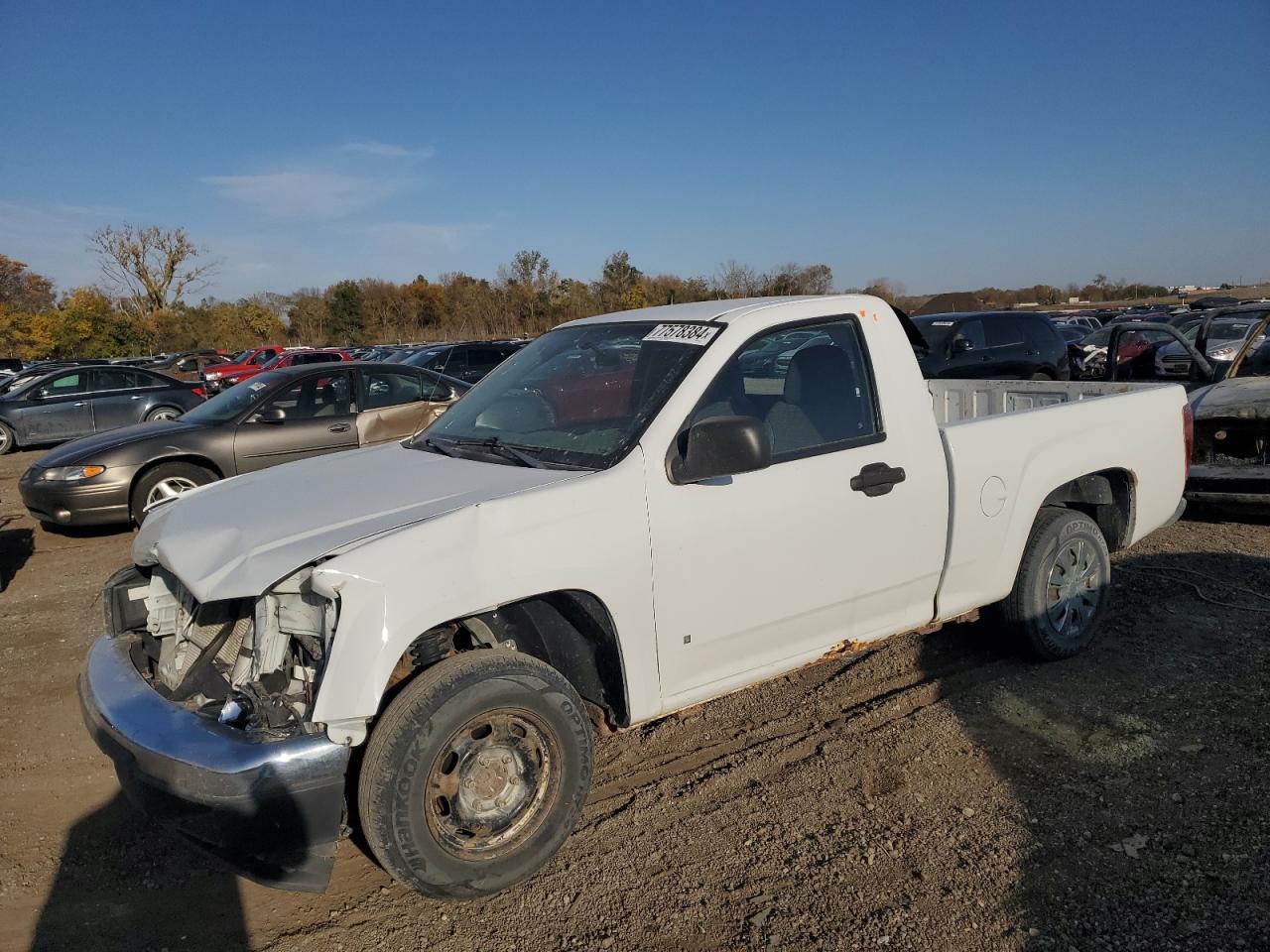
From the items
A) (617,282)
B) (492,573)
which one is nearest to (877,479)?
(492,573)

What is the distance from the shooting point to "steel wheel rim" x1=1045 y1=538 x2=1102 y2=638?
14.9 ft

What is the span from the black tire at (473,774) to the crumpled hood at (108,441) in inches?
272

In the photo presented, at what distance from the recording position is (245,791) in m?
2.48

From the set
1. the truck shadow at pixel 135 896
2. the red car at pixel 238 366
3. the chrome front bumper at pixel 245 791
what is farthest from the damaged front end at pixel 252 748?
the red car at pixel 238 366

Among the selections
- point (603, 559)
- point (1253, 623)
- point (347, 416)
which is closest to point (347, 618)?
point (603, 559)

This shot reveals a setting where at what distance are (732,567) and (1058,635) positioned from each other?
233 cm

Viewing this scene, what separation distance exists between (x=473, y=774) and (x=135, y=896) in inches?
52.3

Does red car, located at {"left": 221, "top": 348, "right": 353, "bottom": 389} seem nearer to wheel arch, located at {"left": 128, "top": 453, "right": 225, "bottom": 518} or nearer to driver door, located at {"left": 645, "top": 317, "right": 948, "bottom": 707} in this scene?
wheel arch, located at {"left": 128, "top": 453, "right": 225, "bottom": 518}

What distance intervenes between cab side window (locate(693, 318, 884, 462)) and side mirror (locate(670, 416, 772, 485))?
350 millimetres

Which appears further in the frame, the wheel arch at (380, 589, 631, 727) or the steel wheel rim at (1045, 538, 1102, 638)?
the steel wheel rim at (1045, 538, 1102, 638)

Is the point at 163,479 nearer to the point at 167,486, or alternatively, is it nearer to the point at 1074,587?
the point at 167,486

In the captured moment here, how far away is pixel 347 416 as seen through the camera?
30.2 feet

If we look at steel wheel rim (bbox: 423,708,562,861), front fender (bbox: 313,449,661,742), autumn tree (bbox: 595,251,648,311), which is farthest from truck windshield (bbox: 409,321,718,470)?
autumn tree (bbox: 595,251,648,311)

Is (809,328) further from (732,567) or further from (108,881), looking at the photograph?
(108,881)
